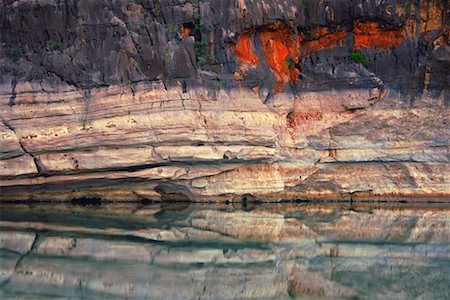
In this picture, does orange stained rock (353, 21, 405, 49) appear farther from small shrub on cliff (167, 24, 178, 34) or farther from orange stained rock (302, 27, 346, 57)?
small shrub on cliff (167, 24, 178, 34)

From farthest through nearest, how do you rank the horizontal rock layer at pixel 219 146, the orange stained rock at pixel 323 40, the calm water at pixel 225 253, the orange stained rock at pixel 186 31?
the orange stained rock at pixel 323 40
the orange stained rock at pixel 186 31
the horizontal rock layer at pixel 219 146
the calm water at pixel 225 253

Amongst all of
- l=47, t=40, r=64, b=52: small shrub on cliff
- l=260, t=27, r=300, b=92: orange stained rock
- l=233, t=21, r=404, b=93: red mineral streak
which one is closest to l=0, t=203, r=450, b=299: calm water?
l=260, t=27, r=300, b=92: orange stained rock

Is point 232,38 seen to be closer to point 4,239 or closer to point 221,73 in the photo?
point 221,73

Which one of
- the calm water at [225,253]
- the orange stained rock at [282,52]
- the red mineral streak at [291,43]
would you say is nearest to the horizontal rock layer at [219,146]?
the orange stained rock at [282,52]

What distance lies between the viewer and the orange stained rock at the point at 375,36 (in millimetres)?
15836

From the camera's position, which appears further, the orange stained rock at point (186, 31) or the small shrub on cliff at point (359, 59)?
the small shrub on cliff at point (359, 59)

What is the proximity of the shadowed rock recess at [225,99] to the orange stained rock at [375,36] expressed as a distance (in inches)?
0.9

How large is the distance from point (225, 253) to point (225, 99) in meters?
6.12

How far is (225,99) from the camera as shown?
15164 millimetres

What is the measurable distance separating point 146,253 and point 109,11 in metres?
7.66

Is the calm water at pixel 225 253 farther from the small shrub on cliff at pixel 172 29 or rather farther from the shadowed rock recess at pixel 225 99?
the small shrub on cliff at pixel 172 29

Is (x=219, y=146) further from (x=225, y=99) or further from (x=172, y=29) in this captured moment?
(x=172, y=29)

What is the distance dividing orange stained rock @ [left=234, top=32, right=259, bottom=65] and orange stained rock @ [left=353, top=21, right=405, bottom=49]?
7.83 feet

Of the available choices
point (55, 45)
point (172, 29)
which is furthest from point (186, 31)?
point (55, 45)
